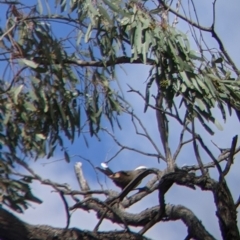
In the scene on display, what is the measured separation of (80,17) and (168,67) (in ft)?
1.91

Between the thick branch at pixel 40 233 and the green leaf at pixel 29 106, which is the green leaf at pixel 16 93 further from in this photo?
the thick branch at pixel 40 233

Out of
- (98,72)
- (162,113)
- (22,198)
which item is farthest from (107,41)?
(22,198)

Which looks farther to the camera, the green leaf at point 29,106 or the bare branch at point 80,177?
the bare branch at point 80,177

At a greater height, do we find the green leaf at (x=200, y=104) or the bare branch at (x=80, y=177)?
the green leaf at (x=200, y=104)

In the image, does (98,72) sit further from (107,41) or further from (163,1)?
(163,1)

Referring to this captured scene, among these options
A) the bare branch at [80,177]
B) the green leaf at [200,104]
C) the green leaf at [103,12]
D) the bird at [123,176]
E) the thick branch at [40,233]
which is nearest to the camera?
the thick branch at [40,233]

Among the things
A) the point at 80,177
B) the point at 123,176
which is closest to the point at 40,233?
the point at 123,176

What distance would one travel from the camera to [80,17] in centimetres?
507

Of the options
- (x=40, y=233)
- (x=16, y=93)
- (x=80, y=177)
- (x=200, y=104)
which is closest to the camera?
(x=40, y=233)

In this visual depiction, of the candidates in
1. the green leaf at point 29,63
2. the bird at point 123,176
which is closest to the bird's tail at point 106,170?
the bird at point 123,176

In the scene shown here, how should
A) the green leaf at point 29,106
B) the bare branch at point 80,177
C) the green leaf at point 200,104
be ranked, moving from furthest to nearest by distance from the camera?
1. the bare branch at point 80,177
2. the green leaf at point 200,104
3. the green leaf at point 29,106

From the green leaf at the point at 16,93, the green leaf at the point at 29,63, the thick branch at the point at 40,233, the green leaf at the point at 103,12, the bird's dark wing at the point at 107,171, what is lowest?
the thick branch at the point at 40,233

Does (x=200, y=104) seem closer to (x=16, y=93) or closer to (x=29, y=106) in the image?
(x=29, y=106)

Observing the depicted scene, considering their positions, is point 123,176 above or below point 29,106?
above
